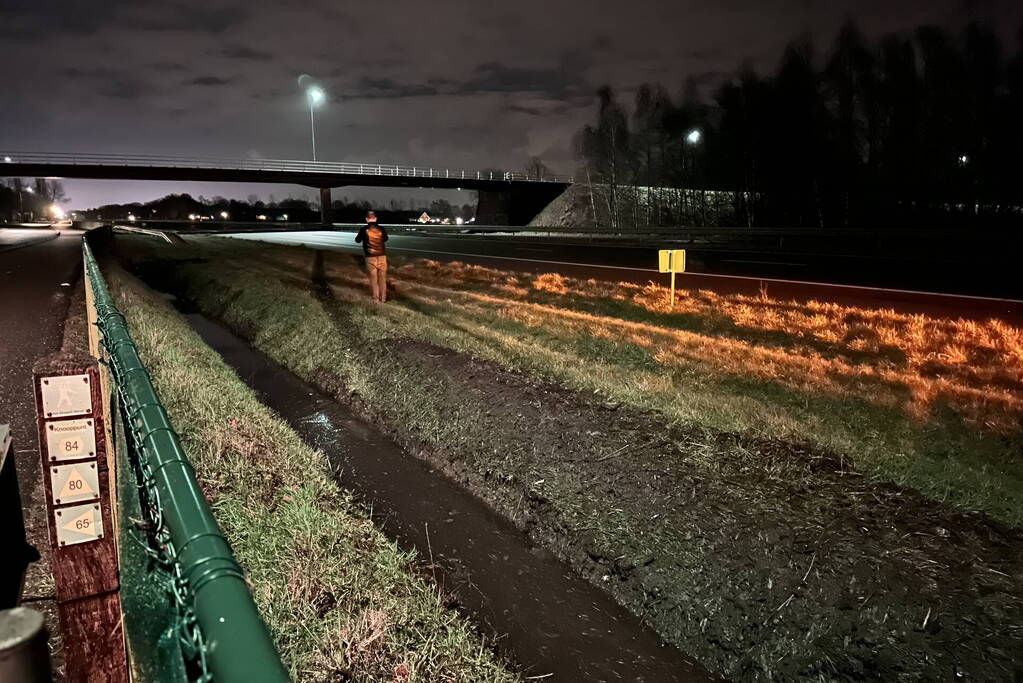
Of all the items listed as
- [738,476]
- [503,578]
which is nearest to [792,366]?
[738,476]

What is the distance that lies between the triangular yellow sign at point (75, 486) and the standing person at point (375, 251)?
1134 centimetres

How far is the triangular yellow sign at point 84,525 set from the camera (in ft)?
8.08

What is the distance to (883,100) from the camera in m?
46.2

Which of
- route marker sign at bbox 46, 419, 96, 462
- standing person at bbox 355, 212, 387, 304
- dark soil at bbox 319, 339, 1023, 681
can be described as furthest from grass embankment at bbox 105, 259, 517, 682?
standing person at bbox 355, 212, 387, 304

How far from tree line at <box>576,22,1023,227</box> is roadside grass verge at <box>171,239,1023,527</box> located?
32.2 meters

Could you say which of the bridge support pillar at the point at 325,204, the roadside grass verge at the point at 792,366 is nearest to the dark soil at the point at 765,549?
the roadside grass verge at the point at 792,366

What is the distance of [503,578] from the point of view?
5.36 meters

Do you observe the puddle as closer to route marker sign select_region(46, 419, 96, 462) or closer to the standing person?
route marker sign select_region(46, 419, 96, 462)

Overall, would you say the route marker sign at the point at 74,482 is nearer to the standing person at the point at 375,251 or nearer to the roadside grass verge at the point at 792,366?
the roadside grass verge at the point at 792,366

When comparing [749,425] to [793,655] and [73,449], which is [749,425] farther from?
[73,449]

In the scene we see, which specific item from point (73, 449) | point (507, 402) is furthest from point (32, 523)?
point (507, 402)

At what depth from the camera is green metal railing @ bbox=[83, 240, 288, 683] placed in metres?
1.18

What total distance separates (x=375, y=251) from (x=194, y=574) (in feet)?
43.3

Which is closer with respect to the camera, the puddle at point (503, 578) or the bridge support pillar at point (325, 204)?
the puddle at point (503, 578)
